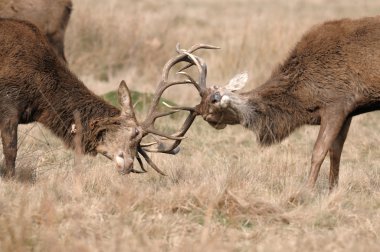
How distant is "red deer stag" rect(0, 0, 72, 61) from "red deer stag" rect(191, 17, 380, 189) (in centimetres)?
478

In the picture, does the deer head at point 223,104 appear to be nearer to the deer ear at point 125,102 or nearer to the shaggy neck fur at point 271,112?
the shaggy neck fur at point 271,112

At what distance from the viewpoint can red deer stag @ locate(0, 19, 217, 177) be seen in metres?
9.30

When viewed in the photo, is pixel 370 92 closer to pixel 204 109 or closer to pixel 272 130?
pixel 272 130

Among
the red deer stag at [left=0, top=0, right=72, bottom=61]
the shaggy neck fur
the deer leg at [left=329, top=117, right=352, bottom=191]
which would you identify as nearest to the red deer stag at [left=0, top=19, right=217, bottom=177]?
the shaggy neck fur

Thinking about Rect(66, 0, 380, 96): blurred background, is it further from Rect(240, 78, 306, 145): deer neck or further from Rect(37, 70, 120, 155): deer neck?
Rect(240, 78, 306, 145): deer neck

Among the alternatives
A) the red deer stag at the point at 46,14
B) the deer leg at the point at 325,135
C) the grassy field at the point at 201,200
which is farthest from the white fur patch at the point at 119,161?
the red deer stag at the point at 46,14

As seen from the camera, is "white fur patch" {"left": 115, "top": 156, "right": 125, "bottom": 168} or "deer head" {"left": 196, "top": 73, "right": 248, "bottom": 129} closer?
"white fur patch" {"left": 115, "top": 156, "right": 125, "bottom": 168}

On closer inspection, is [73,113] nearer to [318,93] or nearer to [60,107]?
[60,107]

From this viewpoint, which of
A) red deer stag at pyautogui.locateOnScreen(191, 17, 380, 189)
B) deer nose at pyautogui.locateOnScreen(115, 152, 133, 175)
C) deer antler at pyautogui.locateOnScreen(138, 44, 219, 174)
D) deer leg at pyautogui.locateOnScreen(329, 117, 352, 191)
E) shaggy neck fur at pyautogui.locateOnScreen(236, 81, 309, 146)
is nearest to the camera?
red deer stag at pyautogui.locateOnScreen(191, 17, 380, 189)

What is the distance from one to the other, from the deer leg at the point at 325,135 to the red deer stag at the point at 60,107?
56.9 inches

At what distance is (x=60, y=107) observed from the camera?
963 centimetres

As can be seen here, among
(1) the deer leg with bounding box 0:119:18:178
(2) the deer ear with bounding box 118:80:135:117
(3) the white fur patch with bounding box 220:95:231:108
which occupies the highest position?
(3) the white fur patch with bounding box 220:95:231:108

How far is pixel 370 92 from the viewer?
9109 millimetres

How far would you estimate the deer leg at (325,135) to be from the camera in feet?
30.1
